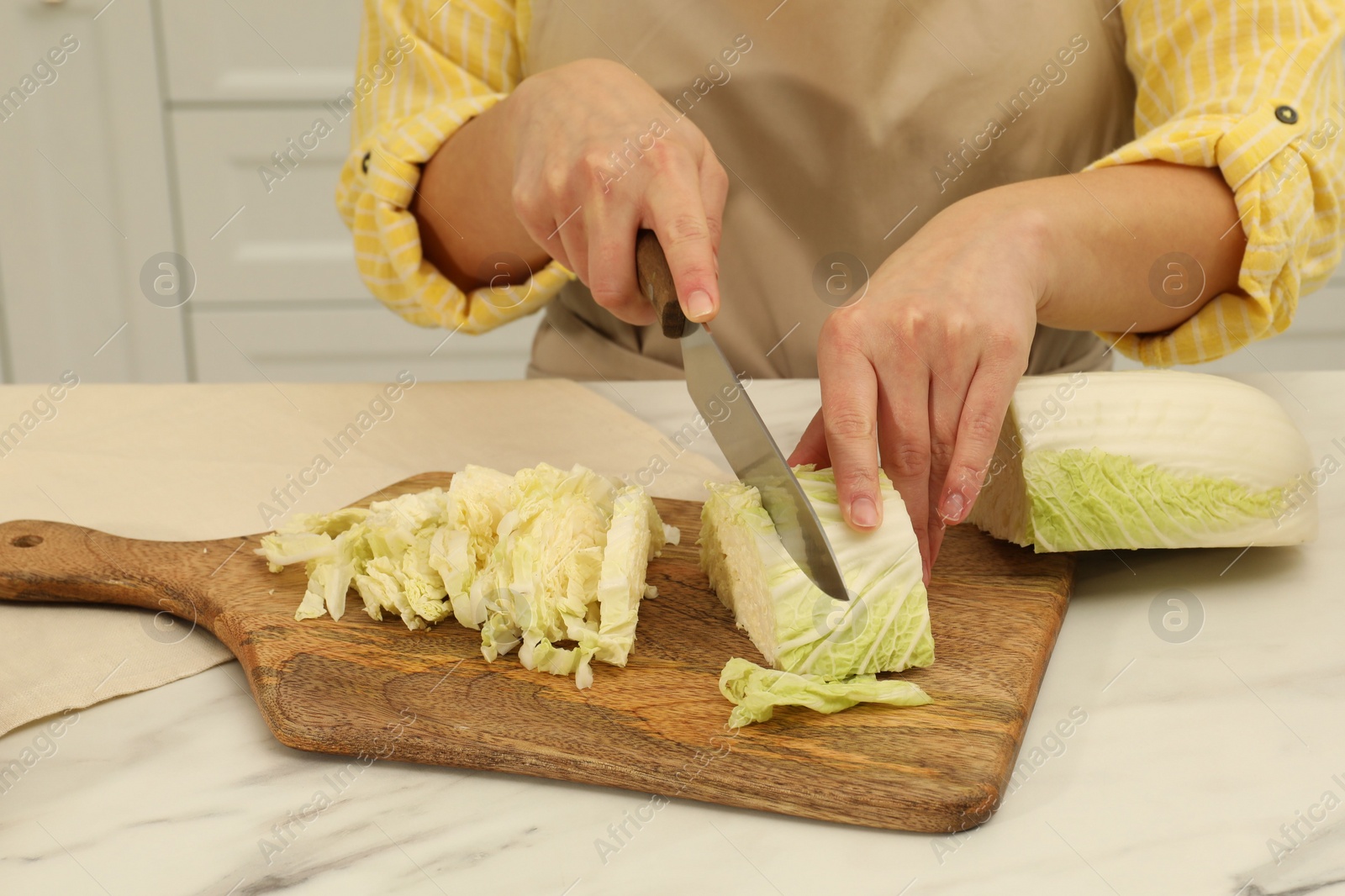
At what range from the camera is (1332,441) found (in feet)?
5.57

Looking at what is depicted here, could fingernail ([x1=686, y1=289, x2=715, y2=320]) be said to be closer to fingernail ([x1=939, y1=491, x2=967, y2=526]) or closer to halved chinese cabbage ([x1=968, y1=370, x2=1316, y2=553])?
fingernail ([x1=939, y1=491, x2=967, y2=526])

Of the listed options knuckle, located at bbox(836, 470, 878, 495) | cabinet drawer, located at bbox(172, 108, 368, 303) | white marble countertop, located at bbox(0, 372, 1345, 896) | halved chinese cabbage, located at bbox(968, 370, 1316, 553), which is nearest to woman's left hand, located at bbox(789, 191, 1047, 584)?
knuckle, located at bbox(836, 470, 878, 495)

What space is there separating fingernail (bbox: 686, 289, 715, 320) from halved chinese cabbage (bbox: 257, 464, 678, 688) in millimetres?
248

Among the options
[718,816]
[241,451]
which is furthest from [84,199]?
[718,816]

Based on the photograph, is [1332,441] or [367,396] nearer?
[1332,441]

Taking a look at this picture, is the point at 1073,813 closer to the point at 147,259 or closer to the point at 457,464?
the point at 457,464

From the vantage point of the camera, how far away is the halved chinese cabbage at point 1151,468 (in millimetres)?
1297

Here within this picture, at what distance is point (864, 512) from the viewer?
1108 millimetres

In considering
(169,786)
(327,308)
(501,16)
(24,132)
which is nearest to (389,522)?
(169,786)

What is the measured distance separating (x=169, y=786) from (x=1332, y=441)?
1639 millimetres

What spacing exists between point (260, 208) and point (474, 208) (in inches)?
93.6

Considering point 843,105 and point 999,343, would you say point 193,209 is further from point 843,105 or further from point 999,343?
point 999,343

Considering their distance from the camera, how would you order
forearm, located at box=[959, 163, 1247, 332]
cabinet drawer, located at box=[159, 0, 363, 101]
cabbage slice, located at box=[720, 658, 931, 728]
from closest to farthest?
cabbage slice, located at box=[720, 658, 931, 728] → forearm, located at box=[959, 163, 1247, 332] → cabinet drawer, located at box=[159, 0, 363, 101]

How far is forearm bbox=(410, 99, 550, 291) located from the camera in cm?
169
